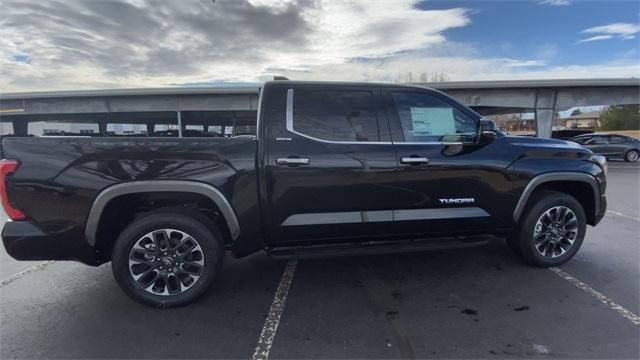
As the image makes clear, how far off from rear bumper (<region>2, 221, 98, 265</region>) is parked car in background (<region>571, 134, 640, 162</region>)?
75.6 ft

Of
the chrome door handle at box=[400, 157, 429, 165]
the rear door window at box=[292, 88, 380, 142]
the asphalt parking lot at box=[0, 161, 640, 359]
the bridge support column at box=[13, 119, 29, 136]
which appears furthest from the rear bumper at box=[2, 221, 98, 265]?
the bridge support column at box=[13, 119, 29, 136]

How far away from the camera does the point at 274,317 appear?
3254 millimetres

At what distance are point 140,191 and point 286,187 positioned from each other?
1.23 metres

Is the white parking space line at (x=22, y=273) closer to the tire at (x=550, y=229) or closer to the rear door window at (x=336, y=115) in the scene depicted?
the rear door window at (x=336, y=115)

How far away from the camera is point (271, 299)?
3.59m

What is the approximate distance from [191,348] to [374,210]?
1947 mm

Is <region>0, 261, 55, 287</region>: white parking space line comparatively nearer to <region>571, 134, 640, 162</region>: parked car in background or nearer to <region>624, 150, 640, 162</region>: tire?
<region>571, 134, 640, 162</region>: parked car in background

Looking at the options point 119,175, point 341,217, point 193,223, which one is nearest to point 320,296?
point 341,217

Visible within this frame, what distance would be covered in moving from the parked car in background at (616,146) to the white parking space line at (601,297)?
19473 mm

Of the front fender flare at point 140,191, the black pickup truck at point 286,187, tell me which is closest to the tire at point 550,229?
the black pickup truck at point 286,187

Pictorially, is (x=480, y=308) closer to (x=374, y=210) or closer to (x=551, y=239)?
(x=374, y=210)

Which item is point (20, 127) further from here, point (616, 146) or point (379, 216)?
point (616, 146)

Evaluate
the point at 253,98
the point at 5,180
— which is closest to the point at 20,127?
the point at 253,98

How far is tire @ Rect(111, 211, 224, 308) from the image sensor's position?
3.31 metres
